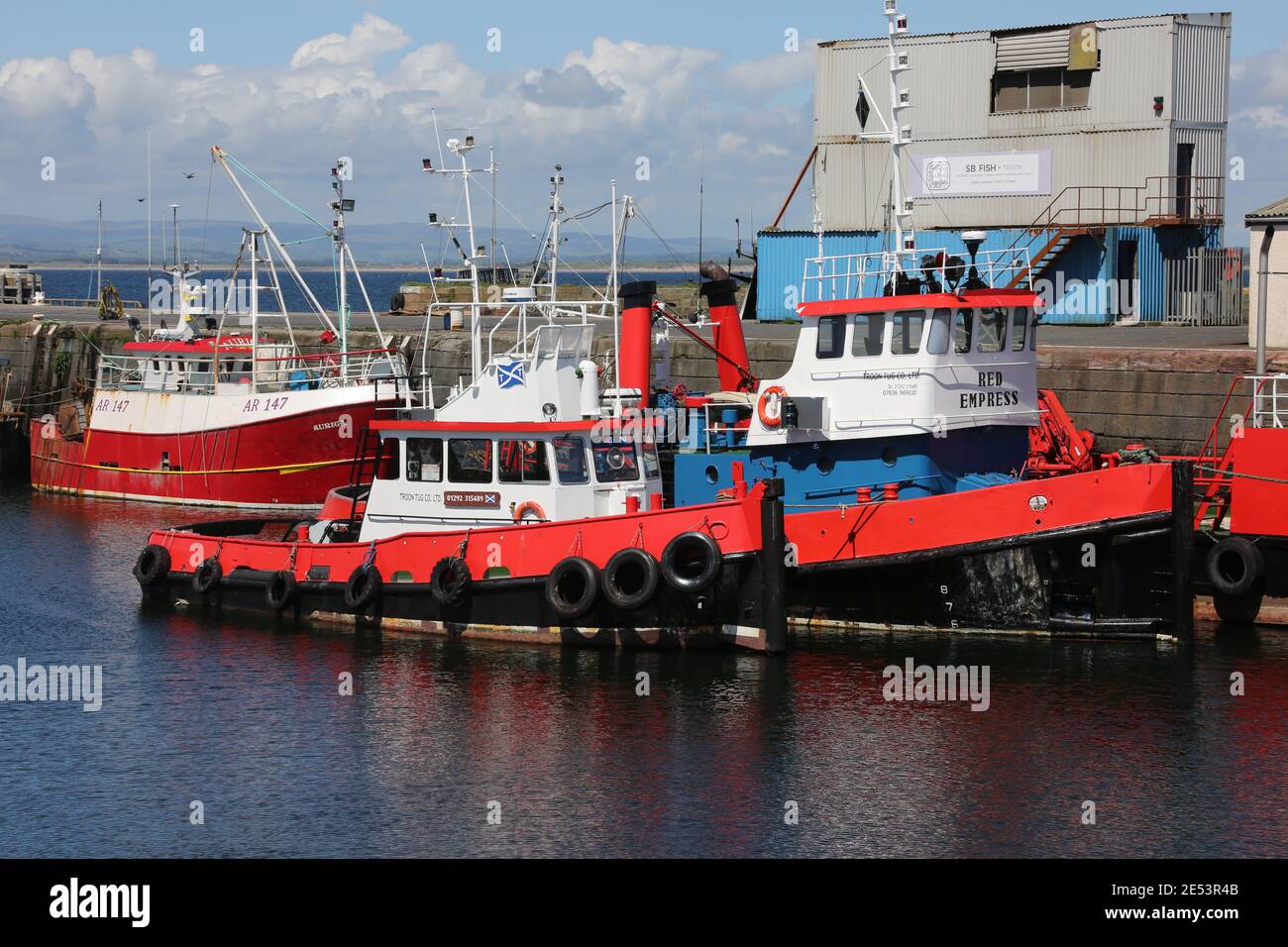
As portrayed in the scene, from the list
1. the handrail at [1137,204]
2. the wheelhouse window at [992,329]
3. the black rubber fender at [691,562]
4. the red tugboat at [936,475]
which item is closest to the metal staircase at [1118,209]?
the handrail at [1137,204]

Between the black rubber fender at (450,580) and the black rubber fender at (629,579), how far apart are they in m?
1.82

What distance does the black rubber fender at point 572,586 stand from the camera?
17.2 meters

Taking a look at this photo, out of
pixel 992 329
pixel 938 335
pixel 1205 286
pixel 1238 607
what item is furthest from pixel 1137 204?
pixel 1238 607

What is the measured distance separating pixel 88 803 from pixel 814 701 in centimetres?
695

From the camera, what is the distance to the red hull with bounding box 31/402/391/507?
99.4 feet

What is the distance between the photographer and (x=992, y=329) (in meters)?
19.2

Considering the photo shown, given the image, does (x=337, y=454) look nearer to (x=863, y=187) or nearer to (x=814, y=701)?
(x=863, y=187)

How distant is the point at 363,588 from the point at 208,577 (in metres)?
2.73

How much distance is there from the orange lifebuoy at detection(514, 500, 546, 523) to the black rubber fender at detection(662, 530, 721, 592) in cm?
196

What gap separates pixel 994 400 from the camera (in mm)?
19250

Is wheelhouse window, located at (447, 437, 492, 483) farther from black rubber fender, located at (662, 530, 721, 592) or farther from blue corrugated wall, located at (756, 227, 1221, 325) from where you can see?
blue corrugated wall, located at (756, 227, 1221, 325)

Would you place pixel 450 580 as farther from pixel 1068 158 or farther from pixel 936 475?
pixel 1068 158
